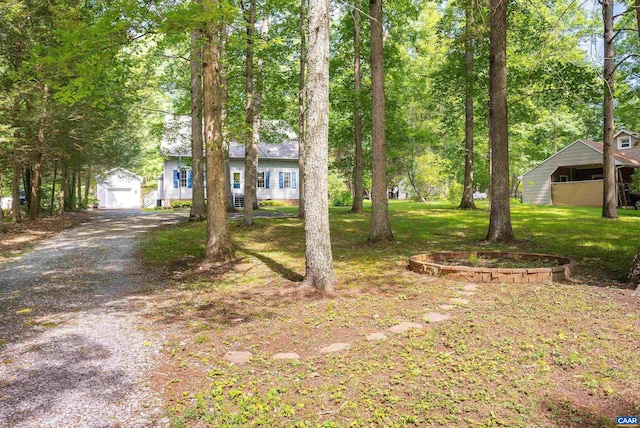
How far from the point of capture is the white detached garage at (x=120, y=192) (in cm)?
3831

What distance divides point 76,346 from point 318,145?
12.6 ft

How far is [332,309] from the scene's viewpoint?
18.0 feet

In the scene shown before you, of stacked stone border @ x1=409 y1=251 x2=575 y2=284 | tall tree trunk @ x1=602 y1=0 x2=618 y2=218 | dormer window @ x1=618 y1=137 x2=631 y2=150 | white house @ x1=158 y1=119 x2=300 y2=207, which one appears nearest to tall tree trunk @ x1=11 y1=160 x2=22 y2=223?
white house @ x1=158 y1=119 x2=300 y2=207

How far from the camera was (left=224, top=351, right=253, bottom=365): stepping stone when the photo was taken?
405 centimetres

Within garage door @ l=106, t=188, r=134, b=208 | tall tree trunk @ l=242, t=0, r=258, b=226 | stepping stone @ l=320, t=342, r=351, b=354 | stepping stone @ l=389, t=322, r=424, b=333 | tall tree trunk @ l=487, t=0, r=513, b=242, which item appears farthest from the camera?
garage door @ l=106, t=188, r=134, b=208

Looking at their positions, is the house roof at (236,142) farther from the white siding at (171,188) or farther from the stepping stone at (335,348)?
the stepping stone at (335,348)

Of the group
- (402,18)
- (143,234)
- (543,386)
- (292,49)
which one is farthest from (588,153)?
(543,386)

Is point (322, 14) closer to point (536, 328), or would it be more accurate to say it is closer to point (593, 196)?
point (536, 328)

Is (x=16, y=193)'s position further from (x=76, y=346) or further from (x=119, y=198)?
(x=119, y=198)

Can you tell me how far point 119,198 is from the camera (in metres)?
38.8

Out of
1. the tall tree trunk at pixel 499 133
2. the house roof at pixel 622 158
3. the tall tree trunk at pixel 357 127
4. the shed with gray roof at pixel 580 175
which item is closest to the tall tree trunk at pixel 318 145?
the tall tree trunk at pixel 499 133

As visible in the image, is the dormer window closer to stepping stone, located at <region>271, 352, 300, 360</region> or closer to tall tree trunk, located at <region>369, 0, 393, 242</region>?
tall tree trunk, located at <region>369, 0, 393, 242</region>

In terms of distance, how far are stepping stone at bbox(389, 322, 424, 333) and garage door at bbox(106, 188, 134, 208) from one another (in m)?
A: 38.5

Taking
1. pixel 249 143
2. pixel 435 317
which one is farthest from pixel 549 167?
pixel 435 317
